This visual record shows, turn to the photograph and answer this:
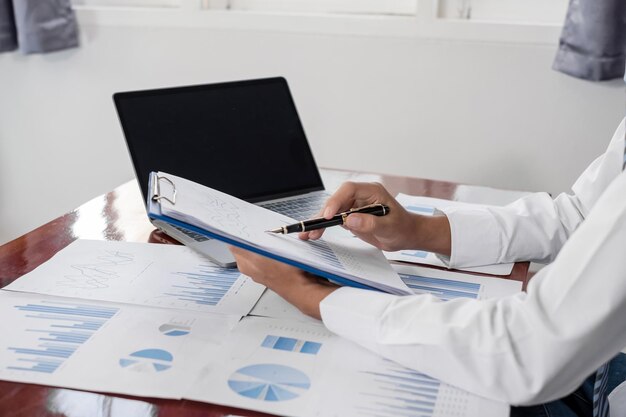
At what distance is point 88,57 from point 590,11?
1.60 metres

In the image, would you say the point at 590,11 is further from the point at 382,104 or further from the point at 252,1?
the point at 252,1

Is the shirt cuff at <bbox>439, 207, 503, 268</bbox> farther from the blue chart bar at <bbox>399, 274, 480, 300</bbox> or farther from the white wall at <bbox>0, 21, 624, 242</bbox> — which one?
the white wall at <bbox>0, 21, 624, 242</bbox>

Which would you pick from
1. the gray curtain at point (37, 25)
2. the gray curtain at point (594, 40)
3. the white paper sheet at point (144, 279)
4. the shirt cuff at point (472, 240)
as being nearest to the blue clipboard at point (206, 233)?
the white paper sheet at point (144, 279)

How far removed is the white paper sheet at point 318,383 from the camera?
0.73 meters

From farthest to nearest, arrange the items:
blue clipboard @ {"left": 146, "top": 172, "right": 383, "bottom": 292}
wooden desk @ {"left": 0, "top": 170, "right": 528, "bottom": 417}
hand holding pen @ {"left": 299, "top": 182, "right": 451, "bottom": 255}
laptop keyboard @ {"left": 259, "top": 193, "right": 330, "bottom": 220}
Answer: laptop keyboard @ {"left": 259, "top": 193, "right": 330, "bottom": 220} < hand holding pen @ {"left": 299, "top": 182, "right": 451, "bottom": 255} < blue clipboard @ {"left": 146, "top": 172, "right": 383, "bottom": 292} < wooden desk @ {"left": 0, "top": 170, "right": 528, "bottom": 417}

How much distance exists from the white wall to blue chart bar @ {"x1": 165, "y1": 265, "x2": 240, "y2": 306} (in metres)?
1.28

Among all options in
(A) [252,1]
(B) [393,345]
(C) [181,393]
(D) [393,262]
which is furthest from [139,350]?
(A) [252,1]

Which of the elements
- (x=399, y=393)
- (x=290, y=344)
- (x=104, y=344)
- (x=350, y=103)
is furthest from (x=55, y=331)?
(x=350, y=103)

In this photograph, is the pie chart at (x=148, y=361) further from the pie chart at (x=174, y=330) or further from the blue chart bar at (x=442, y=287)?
the blue chart bar at (x=442, y=287)

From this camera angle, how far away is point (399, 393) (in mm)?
757

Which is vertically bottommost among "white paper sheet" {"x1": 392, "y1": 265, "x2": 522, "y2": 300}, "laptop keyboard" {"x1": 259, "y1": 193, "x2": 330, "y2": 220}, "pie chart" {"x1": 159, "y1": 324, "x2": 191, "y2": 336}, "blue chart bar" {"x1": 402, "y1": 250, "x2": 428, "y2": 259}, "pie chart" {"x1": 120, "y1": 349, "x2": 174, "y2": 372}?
"blue chart bar" {"x1": 402, "y1": 250, "x2": 428, "y2": 259}

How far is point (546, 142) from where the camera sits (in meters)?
2.10

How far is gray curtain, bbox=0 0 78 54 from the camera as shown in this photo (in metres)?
2.35

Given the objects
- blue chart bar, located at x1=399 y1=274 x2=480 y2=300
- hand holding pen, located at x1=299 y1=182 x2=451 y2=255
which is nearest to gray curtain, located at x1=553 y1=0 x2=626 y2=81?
hand holding pen, located at x1=299 y1=182 x2=451 y2=255
